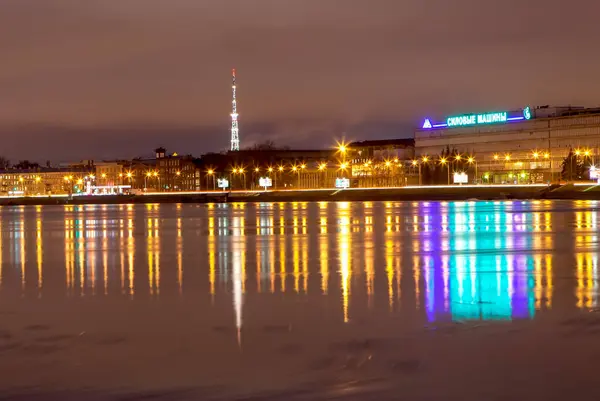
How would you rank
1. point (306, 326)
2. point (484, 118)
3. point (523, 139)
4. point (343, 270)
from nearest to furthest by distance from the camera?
1. point (306, 326)
2. point (343, 270)
3. point (523, 139)
4. point (484, 118)

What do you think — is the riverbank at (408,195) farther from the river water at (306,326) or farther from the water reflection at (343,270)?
the river water at (306,326)

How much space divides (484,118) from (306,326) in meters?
177

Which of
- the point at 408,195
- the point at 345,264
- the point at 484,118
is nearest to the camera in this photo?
the point at 345,264

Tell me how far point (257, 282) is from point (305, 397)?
9779 millimetres

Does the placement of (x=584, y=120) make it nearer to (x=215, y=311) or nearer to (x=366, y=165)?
(x=366, y=165)

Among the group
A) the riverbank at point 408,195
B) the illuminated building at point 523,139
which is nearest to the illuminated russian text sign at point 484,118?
the illuminated building at point 523,139

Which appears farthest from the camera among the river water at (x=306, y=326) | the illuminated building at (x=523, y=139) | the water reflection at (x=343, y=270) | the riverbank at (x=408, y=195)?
the illuminated building at (x=523, y=139)

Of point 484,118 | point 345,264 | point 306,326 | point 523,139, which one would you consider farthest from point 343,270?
point 484,118

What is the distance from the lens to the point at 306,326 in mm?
13820

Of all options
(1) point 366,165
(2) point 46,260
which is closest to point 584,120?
(1) point 366,165

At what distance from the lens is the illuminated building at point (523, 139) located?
16762 cm

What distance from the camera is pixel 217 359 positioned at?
11609 millimetres

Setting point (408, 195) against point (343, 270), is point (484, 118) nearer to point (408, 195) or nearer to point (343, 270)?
point (408, 195)

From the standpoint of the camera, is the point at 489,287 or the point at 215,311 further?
the point at 489,287
